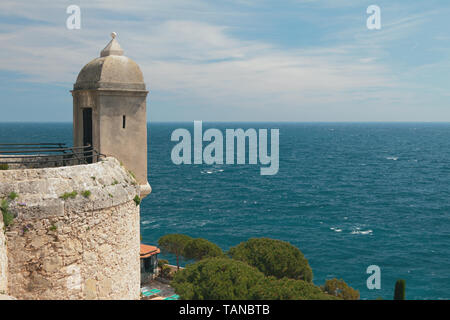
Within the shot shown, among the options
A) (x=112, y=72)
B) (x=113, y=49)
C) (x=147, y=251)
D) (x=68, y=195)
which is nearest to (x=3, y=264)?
(x=68, y=195)

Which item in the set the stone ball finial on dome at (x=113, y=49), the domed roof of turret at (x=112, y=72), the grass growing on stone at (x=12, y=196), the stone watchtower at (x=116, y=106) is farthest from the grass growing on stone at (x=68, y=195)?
the stone ball finial on dome at (x=113, y=49)

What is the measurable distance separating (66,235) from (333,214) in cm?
6360

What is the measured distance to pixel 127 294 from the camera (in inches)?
574

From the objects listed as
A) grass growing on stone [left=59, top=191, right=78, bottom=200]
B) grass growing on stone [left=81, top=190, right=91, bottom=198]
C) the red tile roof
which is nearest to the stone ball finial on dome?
grass growing on stone [left=81, top=190, right=91, bottom=198]

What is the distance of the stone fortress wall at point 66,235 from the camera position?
11.8 metres

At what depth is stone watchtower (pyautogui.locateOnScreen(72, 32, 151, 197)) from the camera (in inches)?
682

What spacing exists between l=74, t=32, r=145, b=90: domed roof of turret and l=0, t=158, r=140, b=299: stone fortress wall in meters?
4.75

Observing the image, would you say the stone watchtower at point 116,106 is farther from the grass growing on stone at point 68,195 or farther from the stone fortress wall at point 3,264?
the stone fortress wall at point 3,264

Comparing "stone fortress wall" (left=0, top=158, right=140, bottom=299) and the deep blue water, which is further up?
"stone fortress wall" (left=0, top=158, right=140, bottom=299)

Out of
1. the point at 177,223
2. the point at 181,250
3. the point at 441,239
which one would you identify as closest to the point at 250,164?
the point at 177,223

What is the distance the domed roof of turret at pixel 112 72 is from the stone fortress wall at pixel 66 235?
4.75 meters

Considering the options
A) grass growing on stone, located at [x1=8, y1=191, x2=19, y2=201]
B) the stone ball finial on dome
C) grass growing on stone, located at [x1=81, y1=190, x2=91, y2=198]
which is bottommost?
grass growing on stone, located at [x1=81, y1=190, x2=91, y2=198]

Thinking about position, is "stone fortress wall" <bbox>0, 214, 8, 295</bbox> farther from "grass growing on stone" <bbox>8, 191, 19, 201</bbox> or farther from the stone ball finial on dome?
the stone ball finial on dome
